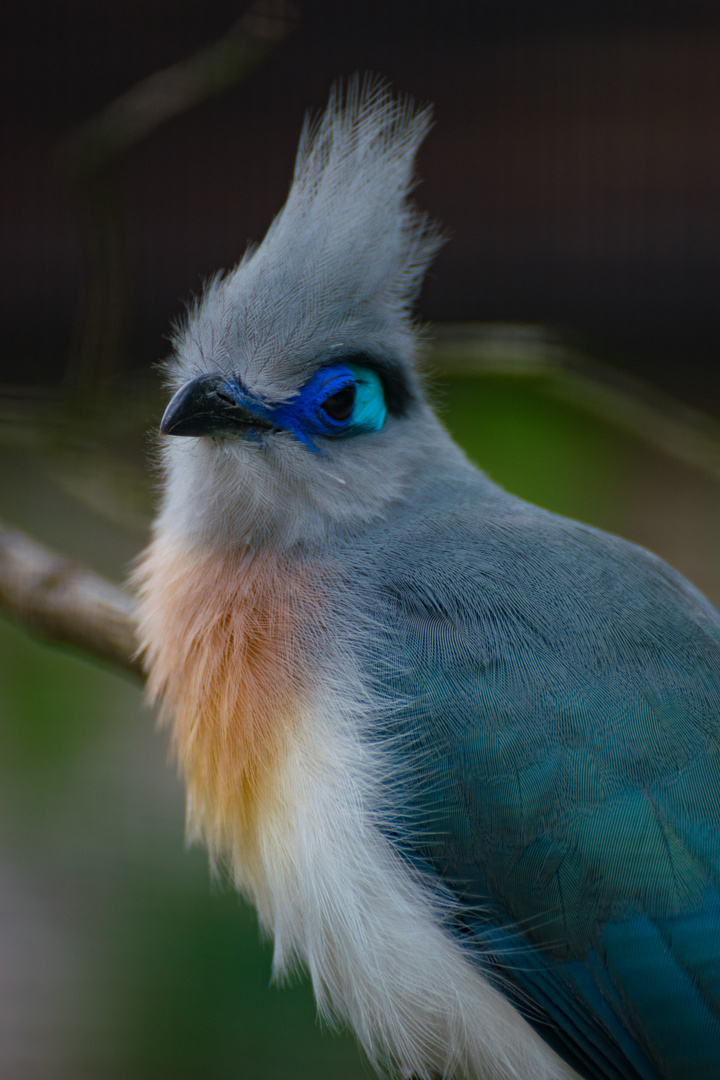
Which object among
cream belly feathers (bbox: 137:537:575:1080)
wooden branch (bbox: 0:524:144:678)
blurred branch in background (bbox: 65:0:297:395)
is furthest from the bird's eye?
wooden branch (bbox: 0:524:144:678)

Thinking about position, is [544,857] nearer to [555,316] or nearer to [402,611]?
[402,611]

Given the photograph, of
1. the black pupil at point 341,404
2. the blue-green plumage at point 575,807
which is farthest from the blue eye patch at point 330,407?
the blue-green plumage at point 575,807

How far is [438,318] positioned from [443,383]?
348 centimetres

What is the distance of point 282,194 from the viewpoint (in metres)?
5.82

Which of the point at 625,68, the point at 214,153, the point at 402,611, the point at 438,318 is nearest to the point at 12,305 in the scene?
the point at 214,153

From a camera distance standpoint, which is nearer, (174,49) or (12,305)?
(174,49)

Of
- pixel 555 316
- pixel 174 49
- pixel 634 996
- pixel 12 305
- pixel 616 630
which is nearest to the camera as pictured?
pixel 634 996

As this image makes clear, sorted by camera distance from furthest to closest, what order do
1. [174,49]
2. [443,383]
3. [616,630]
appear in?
[174,49] → [443,383] → [616,630]

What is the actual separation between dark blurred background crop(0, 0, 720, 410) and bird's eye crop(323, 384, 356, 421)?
3.21 metres

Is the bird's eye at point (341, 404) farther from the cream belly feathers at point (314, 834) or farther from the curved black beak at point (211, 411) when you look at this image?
the cream belly feathers at point (314, 834)

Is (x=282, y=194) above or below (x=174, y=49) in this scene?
below

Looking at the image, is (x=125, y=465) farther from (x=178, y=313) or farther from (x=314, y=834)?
(x=314, y=834)

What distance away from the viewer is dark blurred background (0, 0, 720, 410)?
5.64 meters

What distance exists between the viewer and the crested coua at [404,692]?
5.90 feet
